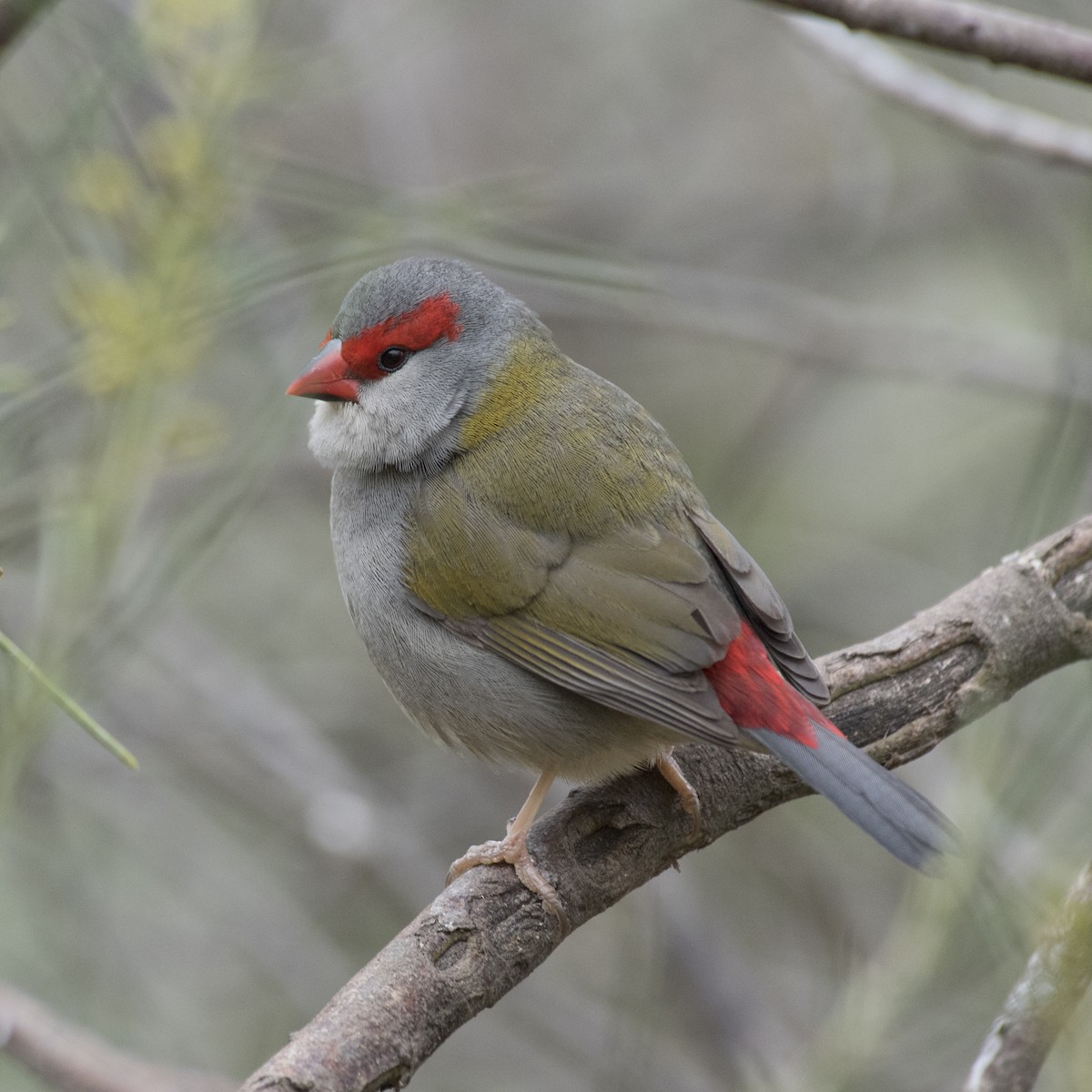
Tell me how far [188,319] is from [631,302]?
227 cm

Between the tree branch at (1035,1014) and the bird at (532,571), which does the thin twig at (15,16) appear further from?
the tree branch at (1035,1014)

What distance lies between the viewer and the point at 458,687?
3227 mm

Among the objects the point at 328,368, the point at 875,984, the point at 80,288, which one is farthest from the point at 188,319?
the point at 875,984

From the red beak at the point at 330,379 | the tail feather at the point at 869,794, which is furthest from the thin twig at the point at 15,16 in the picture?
the tail feather at the point at 869,794

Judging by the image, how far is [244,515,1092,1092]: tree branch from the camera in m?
2.65

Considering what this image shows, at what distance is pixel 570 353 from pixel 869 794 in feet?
13.6

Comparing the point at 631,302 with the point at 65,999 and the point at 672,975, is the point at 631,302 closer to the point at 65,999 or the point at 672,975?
the point at 672,975

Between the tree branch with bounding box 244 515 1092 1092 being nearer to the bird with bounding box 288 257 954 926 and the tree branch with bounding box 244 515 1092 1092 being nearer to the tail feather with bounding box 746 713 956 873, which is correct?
the bird with bounding box 288 257 954 926

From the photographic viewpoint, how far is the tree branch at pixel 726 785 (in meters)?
2.65

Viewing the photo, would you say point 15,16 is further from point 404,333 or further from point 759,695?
point 759,695

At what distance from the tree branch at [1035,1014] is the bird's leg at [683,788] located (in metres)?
0.89

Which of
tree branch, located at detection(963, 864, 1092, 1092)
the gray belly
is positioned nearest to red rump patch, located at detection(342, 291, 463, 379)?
the gray belly

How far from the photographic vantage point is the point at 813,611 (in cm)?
555

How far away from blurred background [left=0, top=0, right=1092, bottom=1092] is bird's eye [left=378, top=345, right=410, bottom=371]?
8.7 inches
